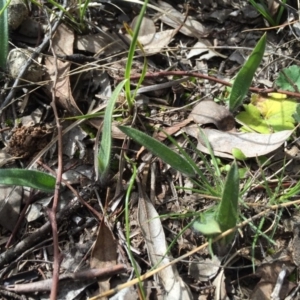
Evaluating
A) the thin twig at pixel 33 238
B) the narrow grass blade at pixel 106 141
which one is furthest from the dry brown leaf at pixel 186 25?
the thin twig at pixel 33 238

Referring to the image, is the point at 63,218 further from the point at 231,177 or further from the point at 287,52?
the point at 287,52

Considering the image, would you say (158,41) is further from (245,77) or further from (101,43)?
(245,77)

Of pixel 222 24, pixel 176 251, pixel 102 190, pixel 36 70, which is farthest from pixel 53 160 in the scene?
pixel 222 24

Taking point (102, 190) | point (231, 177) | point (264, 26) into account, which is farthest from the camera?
point (264, 26)

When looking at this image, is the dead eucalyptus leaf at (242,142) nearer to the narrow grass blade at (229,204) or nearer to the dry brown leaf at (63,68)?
the narrow grass blade at (229,204)

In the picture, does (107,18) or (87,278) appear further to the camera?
(107,18)

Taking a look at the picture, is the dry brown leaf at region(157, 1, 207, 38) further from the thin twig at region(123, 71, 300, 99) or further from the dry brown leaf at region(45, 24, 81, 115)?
the dry brown leaf at region(45, 24, 81, 115)

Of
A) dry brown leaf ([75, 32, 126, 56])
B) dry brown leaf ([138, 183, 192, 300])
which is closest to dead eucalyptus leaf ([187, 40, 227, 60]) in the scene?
dry brown leaf ([75, 32, 126, 56])
